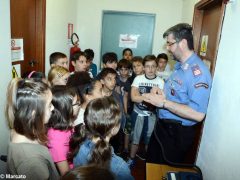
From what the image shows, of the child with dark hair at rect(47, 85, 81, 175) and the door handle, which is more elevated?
the door handle

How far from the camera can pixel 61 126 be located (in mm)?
1419

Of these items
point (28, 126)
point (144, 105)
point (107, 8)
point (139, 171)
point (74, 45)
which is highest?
point (107, 8)

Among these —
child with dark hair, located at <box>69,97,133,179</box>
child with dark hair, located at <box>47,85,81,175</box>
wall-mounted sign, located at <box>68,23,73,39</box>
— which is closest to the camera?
child with dark hair, located at <box>69,97,133,179</box>

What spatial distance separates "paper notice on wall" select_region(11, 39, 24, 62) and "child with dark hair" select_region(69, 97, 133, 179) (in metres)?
1.74

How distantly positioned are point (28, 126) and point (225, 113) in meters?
1.13

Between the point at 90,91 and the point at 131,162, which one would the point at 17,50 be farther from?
the point at 131,162

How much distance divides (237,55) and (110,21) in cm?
374

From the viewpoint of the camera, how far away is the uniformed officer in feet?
5.14

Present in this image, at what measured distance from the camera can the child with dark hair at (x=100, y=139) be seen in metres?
1.15

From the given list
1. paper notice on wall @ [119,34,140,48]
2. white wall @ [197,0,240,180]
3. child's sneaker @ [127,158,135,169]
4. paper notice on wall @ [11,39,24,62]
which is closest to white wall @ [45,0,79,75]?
paper notice on wall @ [11,39,24,62]

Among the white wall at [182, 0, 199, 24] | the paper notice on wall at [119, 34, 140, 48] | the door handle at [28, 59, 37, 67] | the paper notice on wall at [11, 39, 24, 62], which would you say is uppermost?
the white wall at [182, 0, 199, 24]

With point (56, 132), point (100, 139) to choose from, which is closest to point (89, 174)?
point (100, 139)

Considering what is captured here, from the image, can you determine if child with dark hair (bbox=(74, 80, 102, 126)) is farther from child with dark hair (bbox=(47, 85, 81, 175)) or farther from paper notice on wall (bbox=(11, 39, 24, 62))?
paper notice on wall (bbox=(11, 39, 24, 62))

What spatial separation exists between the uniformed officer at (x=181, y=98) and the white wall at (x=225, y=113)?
94 millimetres
